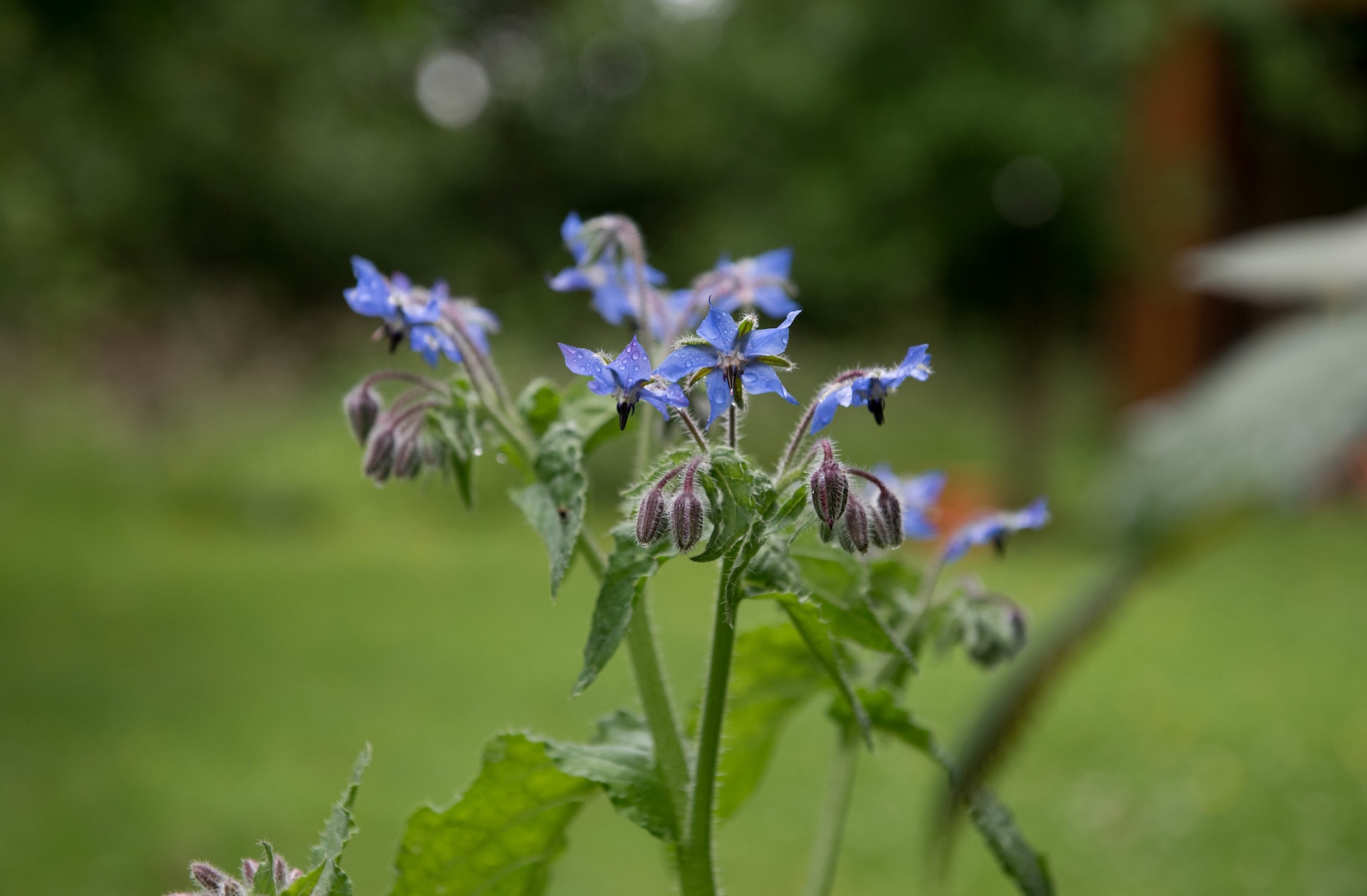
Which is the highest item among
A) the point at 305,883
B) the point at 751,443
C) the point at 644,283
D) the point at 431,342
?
the point at 751,443

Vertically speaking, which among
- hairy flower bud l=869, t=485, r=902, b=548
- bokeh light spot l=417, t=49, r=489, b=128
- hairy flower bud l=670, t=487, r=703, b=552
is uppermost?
bokeh light spot l=417, t=49, r=489, b=128

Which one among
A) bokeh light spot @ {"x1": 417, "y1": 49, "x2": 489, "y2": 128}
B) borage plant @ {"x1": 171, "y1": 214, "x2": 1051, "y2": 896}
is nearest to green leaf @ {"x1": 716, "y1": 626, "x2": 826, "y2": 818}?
borage plant @ {"x1": 171, "y1": 214, "x2": 1051, "y2": 896}

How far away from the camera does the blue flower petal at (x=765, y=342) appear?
0.74 metres

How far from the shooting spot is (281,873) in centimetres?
77

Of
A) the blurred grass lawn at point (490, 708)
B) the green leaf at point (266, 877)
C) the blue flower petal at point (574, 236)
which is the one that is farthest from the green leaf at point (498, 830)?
the blurred grass lawn at point (490, 708)

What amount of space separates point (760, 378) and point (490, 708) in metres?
3.44

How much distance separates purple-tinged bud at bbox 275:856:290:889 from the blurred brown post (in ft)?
24.1

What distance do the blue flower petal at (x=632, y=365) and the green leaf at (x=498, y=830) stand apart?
0.88 ft

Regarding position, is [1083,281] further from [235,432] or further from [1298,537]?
[235,432]

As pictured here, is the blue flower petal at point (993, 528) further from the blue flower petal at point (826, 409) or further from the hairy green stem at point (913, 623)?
the blue flower petal at point (826, 409)

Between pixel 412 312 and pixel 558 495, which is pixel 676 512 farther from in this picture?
pixel 412 312

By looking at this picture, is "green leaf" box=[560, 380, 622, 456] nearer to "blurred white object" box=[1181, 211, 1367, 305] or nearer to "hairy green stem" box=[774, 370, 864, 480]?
"hairy green stem" box=[774, 370, 864, 480]

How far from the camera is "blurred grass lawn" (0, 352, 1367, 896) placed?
294 centimetres

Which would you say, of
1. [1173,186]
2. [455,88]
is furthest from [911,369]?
[455,88]
